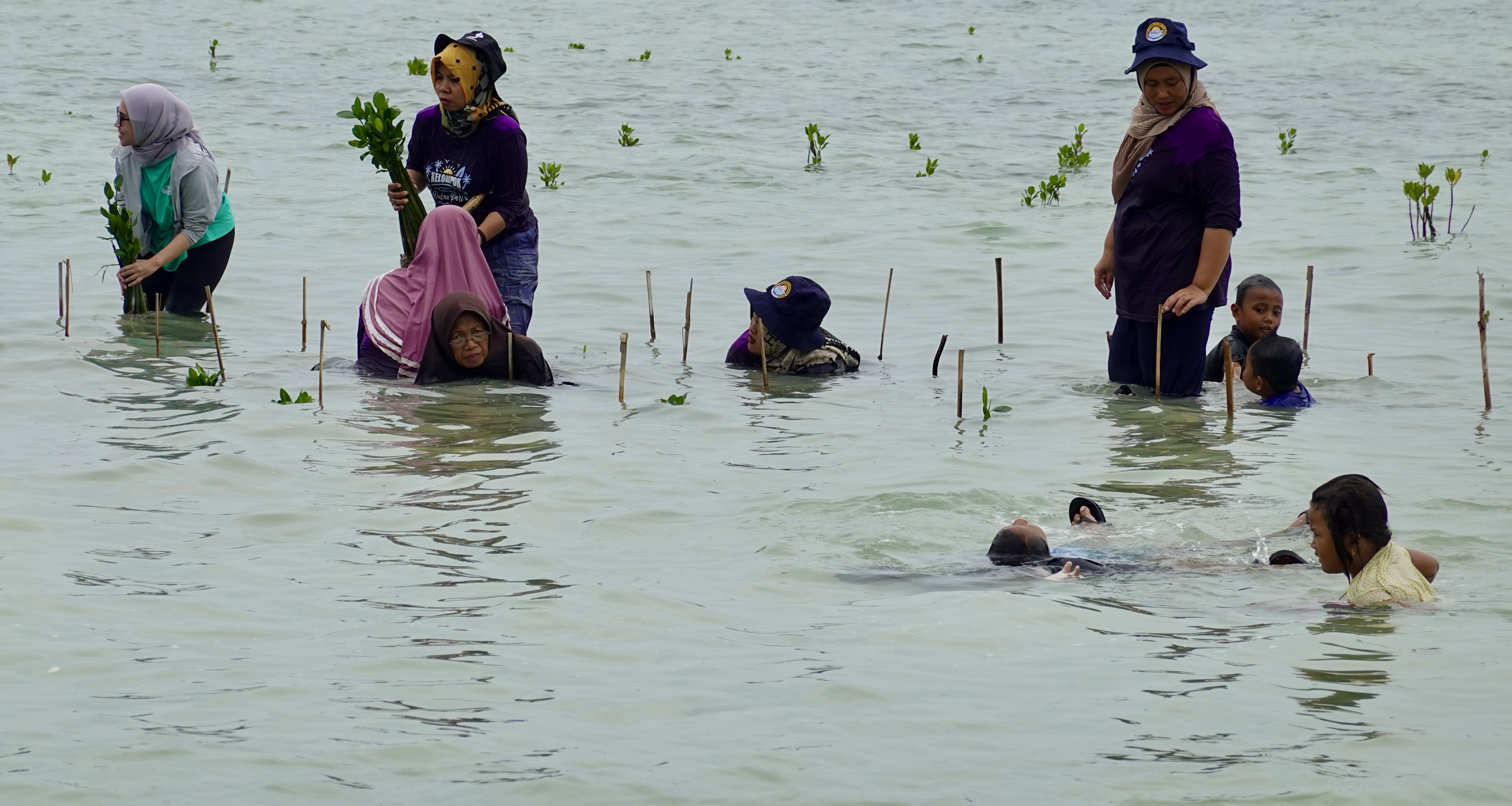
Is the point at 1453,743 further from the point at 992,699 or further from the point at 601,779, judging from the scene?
the point at 601,779

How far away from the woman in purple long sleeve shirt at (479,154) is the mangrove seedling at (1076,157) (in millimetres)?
9170

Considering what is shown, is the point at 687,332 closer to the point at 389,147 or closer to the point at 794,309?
the point at 794,309

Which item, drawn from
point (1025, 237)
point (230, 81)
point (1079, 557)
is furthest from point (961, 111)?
point (1079, 557)

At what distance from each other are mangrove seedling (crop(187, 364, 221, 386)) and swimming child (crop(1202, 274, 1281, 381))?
16.5 ft

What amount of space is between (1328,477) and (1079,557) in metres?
1.80

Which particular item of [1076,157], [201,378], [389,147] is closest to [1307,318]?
[389,147]

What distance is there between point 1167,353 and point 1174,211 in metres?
0.72

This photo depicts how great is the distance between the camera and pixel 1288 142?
17969 millimetres

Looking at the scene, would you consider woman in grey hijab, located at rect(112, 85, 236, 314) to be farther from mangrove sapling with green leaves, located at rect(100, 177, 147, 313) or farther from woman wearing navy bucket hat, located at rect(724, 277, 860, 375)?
woman wearing navy bucket hat, located at rect(724, 277, 860, 375)

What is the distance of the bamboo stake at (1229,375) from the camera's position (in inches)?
279

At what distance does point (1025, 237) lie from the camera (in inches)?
542

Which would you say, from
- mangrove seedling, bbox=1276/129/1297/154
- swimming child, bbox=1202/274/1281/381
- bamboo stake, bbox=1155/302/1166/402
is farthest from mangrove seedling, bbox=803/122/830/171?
bamboo stake, bbox=1155/302/1166/402

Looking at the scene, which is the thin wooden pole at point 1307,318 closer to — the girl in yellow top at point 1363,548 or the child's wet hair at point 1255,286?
the child's wet hair at point 1255,286

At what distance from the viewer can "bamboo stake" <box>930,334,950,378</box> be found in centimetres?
847
